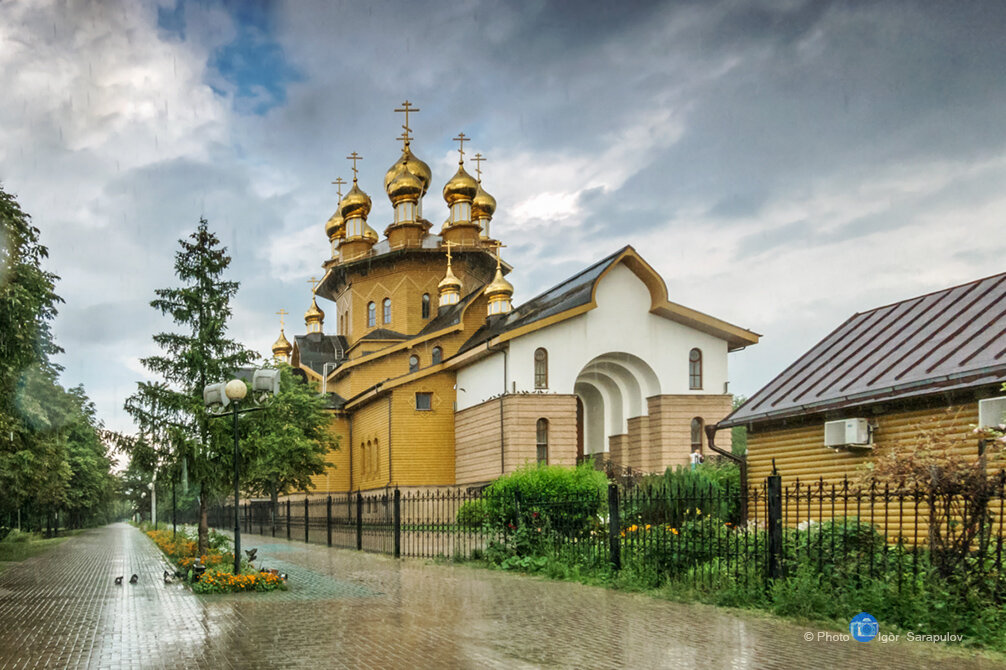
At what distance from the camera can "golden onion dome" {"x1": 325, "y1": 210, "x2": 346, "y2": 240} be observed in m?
49.4

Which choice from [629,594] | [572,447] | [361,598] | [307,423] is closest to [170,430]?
[361,598]

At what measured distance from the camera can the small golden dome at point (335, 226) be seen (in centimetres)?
4941

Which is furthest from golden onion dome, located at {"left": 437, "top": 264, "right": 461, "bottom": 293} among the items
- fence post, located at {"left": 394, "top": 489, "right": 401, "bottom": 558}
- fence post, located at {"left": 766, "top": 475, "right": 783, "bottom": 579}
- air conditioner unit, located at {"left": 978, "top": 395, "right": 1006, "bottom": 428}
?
fence post, located at {"left": 766, "top": 475, "right": 783, "bottom": 579}

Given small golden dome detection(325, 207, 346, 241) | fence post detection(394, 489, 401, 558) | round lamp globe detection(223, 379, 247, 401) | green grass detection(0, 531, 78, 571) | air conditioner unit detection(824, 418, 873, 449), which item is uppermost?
small golden dome detection(325, 207, 346, 241)

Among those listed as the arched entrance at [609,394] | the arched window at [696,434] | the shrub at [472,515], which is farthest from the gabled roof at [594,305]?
the shrub at [472,515]

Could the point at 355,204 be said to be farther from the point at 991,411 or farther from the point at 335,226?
the point at 991,411

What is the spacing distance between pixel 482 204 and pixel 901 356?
112ft

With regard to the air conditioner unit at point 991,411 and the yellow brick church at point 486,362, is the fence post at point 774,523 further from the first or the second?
the yellow brick church at point 486,362

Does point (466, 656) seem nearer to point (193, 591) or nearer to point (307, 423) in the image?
point (193, 591)

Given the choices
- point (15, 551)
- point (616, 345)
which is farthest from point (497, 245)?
point (15, 551)

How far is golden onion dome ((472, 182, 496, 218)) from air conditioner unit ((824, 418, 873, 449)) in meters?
33.4

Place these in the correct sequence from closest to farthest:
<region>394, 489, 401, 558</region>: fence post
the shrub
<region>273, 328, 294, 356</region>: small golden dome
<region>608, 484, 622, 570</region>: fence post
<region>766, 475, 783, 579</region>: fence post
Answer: <region>766, 475, 783, 579</region>: fence post < <region>608, 484, 622, 570</region>: fence post < the shrub < <region>394, 489, 401, 558</region>: fence post < <region>273, 328, 294, 356</region>: small golden dome

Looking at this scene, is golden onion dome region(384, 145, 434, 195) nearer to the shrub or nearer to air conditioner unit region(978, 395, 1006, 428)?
the shrub

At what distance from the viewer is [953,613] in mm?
8328
